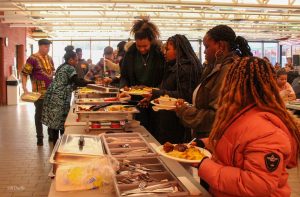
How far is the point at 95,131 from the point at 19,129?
4811 millimetres

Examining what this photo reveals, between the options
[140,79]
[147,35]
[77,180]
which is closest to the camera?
[77,180]

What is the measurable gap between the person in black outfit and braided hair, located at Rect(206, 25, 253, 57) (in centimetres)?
110

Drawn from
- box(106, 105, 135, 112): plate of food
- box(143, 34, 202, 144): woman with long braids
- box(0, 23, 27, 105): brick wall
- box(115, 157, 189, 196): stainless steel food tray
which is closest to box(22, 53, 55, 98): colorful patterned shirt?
box(106, 105, 135, 112): plate of food

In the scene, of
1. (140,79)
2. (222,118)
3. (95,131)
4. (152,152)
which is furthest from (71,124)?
(222,118)

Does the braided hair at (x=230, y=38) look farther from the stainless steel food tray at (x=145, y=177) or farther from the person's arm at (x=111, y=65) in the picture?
the person's arm at (x=111, y=65)

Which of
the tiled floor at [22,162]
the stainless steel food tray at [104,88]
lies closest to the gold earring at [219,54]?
the stainless steel food tray at [104,88]

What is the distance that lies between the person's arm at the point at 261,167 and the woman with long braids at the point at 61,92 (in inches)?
145

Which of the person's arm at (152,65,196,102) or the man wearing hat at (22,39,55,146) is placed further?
the man wearing hat at (22,39,55,146)

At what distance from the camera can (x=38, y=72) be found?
17.3ft

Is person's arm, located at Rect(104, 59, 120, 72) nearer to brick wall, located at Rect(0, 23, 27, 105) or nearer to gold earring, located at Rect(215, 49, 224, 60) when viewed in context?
gold earring, located at Rect(215, 49, 224, 60)

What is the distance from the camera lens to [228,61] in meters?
1.99

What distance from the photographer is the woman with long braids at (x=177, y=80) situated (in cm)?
270

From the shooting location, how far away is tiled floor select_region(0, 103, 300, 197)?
375cm

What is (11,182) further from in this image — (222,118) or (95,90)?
(222,118)
